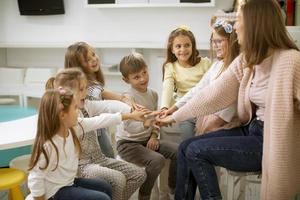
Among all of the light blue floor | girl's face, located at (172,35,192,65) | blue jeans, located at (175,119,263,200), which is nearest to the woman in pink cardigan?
blue jeans, located at (175,119,263,200)

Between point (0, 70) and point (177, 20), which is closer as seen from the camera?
point (177, 20)

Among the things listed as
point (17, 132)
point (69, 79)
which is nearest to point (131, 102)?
point (69, 79)

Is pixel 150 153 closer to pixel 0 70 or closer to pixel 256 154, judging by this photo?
pixel 256 154

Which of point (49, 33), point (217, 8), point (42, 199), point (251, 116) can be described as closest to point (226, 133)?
point (251, 116)

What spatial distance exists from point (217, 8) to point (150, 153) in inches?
86.5

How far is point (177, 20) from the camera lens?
4.14 m

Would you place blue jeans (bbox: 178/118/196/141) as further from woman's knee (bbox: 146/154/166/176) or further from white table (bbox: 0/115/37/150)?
white table (bbox: 0/115/37/150)

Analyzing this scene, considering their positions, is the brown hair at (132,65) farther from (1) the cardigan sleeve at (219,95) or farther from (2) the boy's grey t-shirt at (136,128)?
(1) the cardigan sleeve at (219,95)

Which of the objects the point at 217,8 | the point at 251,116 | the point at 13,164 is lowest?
the point at 13,164

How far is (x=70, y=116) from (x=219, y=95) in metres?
0.76

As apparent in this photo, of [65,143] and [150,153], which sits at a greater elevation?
[65,143]

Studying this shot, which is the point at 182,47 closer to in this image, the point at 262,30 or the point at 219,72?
the point at 219,72

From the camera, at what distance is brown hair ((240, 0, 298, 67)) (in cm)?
172

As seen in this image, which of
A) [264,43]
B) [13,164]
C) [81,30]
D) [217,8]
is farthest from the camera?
[81,30]
